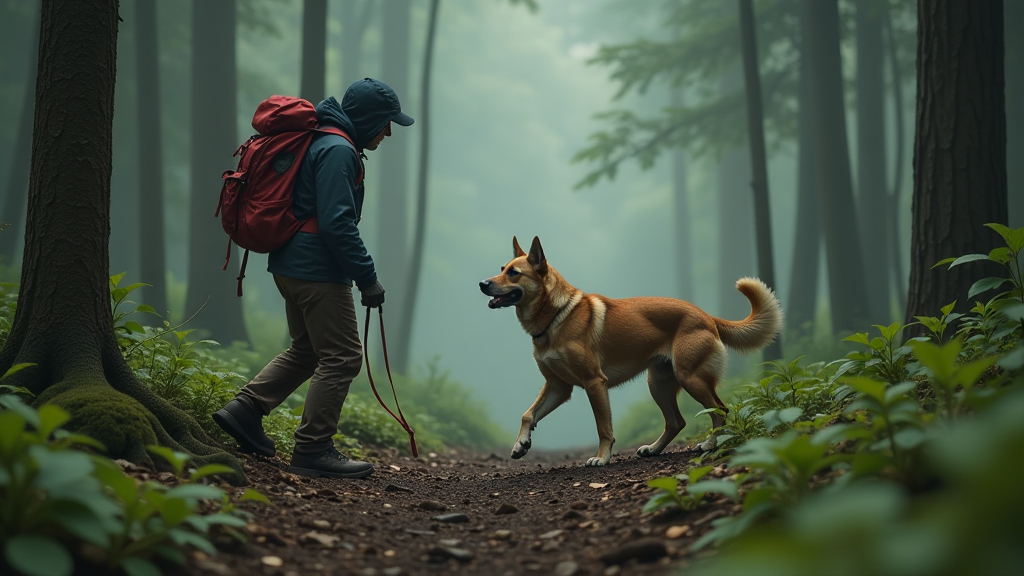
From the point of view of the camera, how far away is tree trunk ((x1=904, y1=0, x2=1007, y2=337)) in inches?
244

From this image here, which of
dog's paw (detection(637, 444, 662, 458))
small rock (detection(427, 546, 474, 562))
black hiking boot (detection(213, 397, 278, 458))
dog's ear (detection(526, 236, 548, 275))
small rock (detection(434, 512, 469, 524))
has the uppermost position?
dog's ear (detection(526, 236, 548, 275))

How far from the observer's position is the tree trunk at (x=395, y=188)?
75.3 ft

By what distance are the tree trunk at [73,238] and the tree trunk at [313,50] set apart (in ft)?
22.1

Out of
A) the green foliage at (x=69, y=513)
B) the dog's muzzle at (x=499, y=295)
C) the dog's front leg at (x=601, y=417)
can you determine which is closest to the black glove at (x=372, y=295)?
the dog's muzzle at (x=499, y=295)

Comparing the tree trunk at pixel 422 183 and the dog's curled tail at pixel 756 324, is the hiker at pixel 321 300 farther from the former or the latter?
the tree trunk at pixel 422 183

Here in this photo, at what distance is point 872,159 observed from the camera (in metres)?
16.1

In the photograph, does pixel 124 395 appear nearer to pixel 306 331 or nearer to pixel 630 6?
pixel 306 331

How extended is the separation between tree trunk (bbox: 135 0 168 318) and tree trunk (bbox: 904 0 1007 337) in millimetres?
10687

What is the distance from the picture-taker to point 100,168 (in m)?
4.38

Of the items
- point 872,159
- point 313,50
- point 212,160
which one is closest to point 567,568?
point 313,50

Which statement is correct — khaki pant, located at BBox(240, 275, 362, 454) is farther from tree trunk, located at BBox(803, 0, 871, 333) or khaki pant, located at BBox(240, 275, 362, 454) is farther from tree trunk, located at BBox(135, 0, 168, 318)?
tree trunk, located at BBox(803, 0, 871, 333)

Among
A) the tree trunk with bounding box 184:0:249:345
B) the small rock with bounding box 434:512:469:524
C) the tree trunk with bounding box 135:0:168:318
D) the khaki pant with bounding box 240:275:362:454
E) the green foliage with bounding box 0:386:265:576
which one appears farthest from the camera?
the tree trunk with bounding box 135:0:168:318

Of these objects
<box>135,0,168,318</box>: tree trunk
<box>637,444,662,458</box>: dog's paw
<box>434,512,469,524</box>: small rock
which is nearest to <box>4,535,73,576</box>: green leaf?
<box>434,512,469,524</box>: small rock

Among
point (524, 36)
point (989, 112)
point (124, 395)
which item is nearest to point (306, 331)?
point (124, 395)
